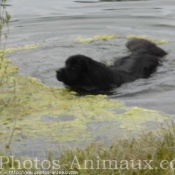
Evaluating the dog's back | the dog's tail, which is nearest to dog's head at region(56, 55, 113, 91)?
the dog's back

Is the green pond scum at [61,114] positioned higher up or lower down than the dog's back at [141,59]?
lower down

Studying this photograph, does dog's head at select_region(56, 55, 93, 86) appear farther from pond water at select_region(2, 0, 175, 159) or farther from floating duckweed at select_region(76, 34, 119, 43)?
floating duckweed at select_region(76, 34, 119, 43)

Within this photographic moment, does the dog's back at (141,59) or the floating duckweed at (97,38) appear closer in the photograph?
the dog's back at (141,59)

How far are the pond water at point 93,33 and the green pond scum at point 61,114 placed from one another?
10.5 inches

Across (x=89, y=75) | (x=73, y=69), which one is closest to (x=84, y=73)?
(x=89, y=75)

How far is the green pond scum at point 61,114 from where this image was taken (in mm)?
6254

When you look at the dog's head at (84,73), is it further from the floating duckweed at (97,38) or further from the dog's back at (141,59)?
the floating duckweed at (97,38)

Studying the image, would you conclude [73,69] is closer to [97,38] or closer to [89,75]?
[89,75]

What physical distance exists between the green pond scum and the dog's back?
4.74 feet

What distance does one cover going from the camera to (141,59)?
9461 mm

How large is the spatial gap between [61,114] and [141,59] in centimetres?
298

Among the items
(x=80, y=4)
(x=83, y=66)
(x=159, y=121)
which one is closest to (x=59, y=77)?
(x=83, y=66)

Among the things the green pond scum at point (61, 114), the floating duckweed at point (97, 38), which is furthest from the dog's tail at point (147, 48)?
the green pond scum at point (61, 114)

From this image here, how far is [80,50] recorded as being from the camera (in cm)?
1078
